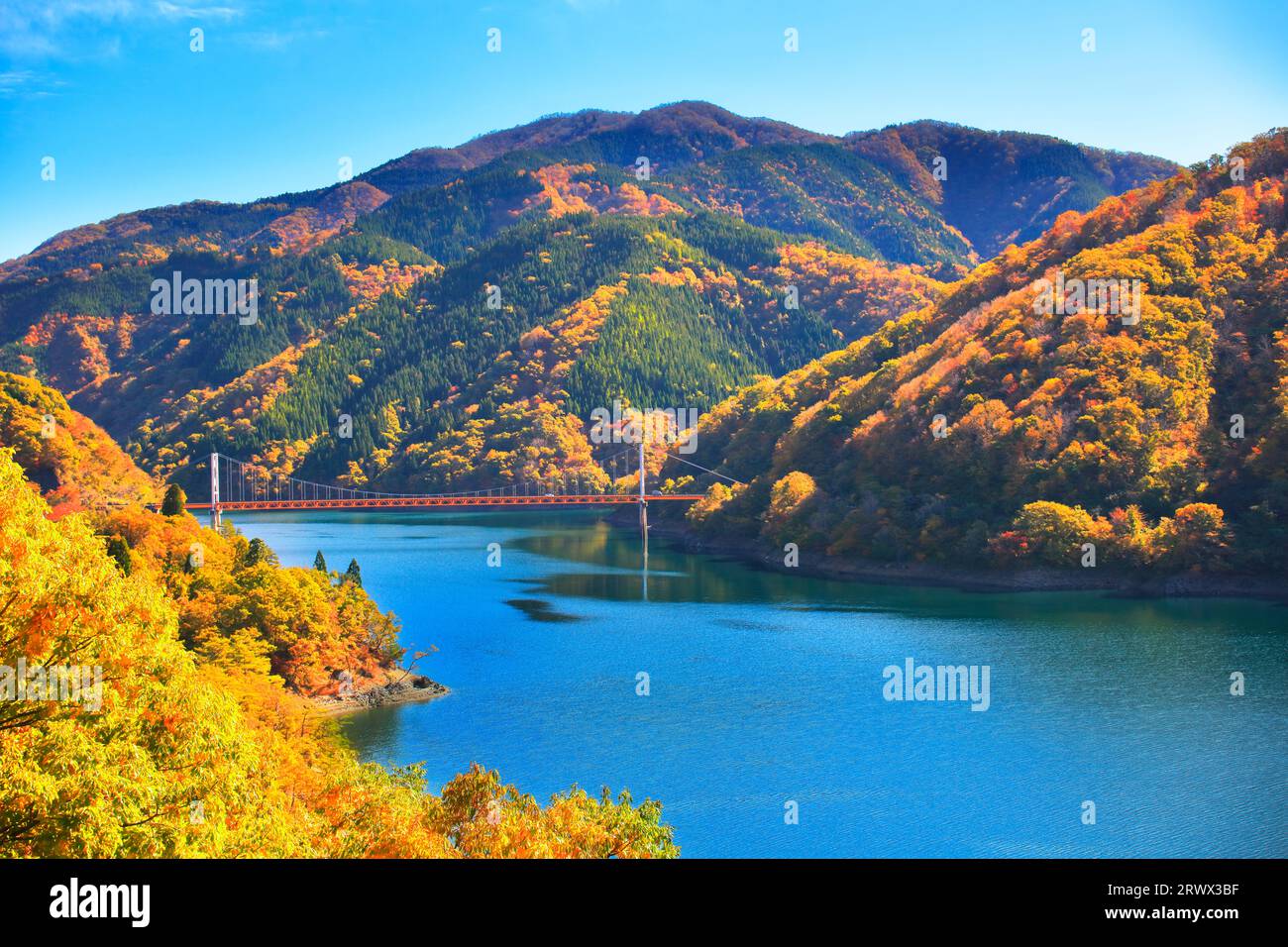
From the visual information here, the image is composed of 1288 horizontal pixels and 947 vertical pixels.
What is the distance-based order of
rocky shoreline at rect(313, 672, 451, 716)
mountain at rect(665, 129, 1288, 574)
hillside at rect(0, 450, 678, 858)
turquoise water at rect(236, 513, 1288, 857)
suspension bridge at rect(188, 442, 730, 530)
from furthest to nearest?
1. suspension bridge at rect(188, 442, 730, 530)
2. mountain at rect(665, 129, 1288, 574)
3. rocky shoreline at rect(313, 672, 451, 716)
4. turquoise water at rect(236, 513, 1288, 857)
5. hillside at rect(0, 450, 678, 858)

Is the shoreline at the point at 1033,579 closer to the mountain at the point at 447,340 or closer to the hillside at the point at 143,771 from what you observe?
the hillside at the point at 143,771

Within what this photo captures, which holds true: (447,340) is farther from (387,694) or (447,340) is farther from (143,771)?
(143,771)

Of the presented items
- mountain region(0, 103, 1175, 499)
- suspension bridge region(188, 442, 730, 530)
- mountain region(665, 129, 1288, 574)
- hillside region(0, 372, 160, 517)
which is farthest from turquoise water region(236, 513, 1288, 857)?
mountain region(0, 103, 1175, 499)

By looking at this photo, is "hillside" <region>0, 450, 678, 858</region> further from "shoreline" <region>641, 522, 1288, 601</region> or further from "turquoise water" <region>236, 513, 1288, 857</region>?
"shoreline" <region>641, 522, 1288, 601</region>

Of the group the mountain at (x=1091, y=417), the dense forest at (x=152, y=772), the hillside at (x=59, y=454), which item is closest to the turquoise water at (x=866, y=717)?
the mountain at (x=1091, y=417)

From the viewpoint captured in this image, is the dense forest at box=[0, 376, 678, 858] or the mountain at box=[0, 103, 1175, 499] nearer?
the dense forest at box=[0, 376, 678, 858]

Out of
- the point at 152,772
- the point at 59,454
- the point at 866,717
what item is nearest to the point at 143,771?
the point at 152,772

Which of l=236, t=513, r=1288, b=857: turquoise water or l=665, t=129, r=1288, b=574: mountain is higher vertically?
l=665, t=129, r=1288, b=574: mountain
